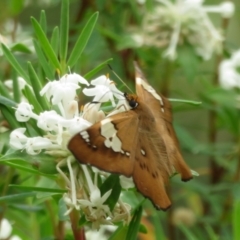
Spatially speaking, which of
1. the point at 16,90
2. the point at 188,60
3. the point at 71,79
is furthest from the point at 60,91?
the point at 188,60

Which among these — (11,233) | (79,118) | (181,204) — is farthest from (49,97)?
(181,204)

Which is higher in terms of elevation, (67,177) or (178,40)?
(67,177)

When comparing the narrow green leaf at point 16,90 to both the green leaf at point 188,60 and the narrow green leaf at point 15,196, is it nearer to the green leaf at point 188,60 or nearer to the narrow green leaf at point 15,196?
the narrow green leaf at point 15,196

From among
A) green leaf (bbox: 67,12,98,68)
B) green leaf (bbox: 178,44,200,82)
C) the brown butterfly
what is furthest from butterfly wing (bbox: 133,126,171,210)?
green leaf (bbox: 178,44,200,82)

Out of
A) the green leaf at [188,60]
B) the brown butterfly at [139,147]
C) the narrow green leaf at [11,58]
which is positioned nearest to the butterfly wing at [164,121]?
the brown butterfly at [139,147]

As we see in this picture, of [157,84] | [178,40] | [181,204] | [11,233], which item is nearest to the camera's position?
[11,233]

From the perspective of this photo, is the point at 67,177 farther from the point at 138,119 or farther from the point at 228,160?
the point at 228,160

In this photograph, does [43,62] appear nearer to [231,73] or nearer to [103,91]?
[103,91]

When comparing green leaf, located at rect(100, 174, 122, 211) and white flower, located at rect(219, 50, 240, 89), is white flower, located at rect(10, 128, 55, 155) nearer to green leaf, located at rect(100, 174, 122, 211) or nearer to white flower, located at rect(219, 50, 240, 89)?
green leaf, located at rect(100, 174, 122, 211)

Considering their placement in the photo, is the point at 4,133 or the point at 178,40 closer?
the point at 4,133
